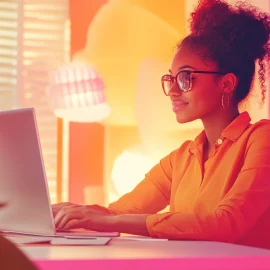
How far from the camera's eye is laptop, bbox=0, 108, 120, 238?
112 centimetres

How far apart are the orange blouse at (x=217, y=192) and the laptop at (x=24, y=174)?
284mm

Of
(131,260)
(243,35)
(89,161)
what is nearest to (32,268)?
(131,260)

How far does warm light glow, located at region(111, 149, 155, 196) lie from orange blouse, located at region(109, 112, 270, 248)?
1550 millimetres

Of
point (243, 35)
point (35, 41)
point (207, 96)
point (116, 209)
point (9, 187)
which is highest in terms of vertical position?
point (35, 41)

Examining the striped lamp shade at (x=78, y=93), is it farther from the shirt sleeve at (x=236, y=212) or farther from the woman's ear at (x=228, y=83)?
the shirt sleeve at (x=236, y=212)

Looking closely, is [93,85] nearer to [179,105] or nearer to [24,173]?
[179,105]

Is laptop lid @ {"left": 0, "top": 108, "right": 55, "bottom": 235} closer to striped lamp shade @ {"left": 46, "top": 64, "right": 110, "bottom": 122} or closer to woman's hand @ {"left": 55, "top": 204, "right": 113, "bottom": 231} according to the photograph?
woman's hand @ {"left": 55, "top": 204, "right": 113, "bottom": 231}

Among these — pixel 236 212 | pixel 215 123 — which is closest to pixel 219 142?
pixel 215 123

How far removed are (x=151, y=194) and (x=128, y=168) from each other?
1.61m

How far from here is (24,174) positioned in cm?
116

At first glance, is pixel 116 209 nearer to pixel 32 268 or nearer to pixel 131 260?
pixel 131 260

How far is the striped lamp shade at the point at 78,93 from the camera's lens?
11.9ft

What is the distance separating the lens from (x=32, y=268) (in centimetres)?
14

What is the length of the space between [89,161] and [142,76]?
63 cm
